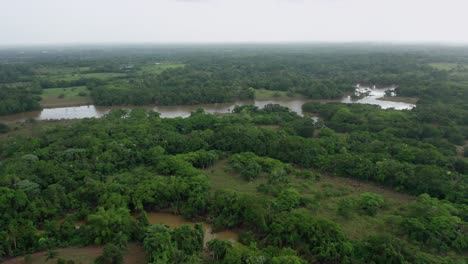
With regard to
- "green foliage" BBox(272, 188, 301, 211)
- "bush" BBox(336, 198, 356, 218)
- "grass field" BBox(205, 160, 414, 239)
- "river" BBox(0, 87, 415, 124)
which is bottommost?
"river" BBox(0, 87, 415, 124)

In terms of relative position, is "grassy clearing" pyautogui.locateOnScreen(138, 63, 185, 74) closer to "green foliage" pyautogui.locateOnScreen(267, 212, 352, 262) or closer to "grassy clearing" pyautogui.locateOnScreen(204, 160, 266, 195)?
"grassy clearing" pyautogui.locateOnScreen(204, 160, 266, 195)

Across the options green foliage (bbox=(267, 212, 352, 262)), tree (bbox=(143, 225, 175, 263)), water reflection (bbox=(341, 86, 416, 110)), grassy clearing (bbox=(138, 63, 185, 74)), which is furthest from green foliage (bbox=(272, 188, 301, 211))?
grassy clearing (bbox=(138, 63, 185, 74))

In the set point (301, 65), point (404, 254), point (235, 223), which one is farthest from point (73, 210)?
point (301, 65)

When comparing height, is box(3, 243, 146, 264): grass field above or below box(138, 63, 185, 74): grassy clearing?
below

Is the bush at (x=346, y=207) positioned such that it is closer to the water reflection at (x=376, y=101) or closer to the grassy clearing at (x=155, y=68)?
the water reflection at (x=376, y=101)

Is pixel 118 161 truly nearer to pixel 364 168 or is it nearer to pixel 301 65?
pixel 364 168

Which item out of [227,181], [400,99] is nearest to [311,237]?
[227,181]

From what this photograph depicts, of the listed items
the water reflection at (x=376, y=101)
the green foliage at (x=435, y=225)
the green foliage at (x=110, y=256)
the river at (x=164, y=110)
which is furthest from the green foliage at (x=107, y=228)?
the water reflection at (x=376, y=101)
